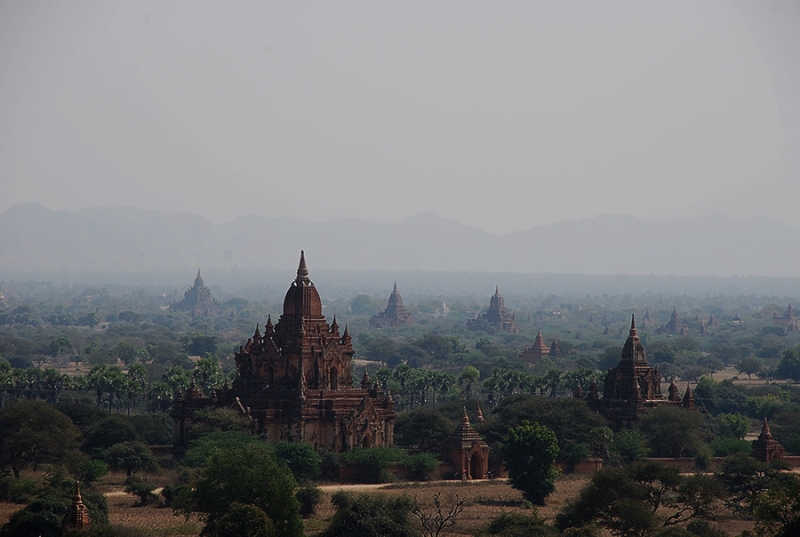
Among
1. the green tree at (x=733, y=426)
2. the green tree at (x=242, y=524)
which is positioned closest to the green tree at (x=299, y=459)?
the green tree at (x=242, y=524)

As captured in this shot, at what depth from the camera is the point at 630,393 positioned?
86125 millimetres

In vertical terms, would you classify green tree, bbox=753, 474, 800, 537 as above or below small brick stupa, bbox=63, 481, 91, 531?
above

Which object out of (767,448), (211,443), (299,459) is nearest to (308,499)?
(299,459)

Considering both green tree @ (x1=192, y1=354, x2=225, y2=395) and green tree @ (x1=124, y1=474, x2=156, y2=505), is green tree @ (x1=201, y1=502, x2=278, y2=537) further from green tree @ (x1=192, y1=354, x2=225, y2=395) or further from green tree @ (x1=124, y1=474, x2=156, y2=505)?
green tree @ (x1=192, y1=354, x2=225, y2=395)

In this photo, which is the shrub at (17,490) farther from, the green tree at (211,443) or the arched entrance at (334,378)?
the arched entrance at (334,378)

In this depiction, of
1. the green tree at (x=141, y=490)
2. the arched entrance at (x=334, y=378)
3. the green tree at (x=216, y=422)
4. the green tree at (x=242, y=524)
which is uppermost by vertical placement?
the arched entrance at (x=334, y=378)

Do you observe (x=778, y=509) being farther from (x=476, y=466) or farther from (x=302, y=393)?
(x=302, y=393)

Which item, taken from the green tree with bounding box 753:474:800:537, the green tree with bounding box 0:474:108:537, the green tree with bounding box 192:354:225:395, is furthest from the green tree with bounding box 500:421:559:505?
the green tree with bounding box 192:354:225:395

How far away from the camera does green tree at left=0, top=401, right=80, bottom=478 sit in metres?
69.9

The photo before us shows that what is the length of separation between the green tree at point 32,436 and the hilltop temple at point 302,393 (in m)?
6.97

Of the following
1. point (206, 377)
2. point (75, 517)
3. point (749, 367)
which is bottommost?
point (749, 367)

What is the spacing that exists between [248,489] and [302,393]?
23763mm

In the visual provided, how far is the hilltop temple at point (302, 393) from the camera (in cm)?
7625

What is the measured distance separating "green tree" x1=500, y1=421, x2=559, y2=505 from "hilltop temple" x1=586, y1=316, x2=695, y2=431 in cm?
1639
